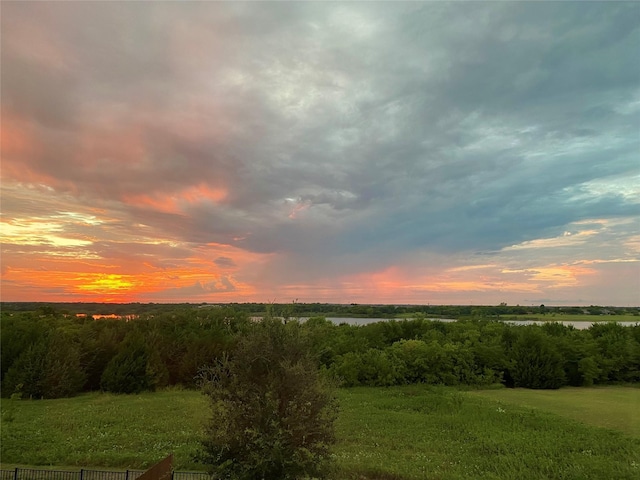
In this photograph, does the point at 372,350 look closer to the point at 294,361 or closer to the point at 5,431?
the point at 5,431

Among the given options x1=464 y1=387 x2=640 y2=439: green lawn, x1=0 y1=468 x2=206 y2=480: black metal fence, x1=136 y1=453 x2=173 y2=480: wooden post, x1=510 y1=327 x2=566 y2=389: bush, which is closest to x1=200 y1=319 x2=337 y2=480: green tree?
x1=136 y1=453 x2=173 y2=480: wooden post

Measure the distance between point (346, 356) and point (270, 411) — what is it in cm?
3562

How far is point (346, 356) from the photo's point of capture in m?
44.2

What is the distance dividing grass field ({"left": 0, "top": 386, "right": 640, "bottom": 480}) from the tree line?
404 centimetres

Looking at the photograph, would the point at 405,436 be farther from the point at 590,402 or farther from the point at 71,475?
the point at 590,402

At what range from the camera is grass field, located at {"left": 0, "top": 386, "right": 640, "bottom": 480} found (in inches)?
685

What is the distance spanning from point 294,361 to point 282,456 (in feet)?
7.00

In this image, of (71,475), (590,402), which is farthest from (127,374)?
(590,402)

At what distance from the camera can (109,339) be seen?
137ft

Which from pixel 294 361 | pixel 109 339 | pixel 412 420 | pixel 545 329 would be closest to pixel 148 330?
pixel 109 339

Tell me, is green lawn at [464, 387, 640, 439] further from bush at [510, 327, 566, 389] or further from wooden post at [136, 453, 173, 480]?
wooden post at [136, 453, 173, 480]

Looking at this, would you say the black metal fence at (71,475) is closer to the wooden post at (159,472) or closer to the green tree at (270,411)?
the wooden post at (159,472)

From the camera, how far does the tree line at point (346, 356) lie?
37.3 metres

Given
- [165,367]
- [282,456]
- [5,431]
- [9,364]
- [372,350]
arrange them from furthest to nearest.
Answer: [372,350] → [165,367] → [9,364] → [5,431] → [282,456]
